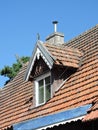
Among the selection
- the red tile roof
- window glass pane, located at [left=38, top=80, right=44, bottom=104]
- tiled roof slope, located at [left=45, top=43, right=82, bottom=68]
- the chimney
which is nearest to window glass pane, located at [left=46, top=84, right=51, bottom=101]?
window glass pane, located at [left=38, top=80, right=44, bottom=104]

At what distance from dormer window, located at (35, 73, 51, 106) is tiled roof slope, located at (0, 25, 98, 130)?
1.39 feet

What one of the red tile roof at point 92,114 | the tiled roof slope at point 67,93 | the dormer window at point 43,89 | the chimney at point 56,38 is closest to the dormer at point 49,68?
the dormer window at point 43,89

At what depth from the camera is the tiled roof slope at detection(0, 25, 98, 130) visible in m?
12.4

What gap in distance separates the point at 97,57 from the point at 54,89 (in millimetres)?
1860

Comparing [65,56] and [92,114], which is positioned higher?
[65,56]

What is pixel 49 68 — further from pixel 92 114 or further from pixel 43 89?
pixel 92 114

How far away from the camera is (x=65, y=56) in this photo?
1505 cm

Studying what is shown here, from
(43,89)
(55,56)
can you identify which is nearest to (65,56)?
A: (55,56)

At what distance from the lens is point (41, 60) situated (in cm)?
1514

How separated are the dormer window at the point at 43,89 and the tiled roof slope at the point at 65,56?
29.0 inches

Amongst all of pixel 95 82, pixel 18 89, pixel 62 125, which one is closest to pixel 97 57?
pixel 95 82

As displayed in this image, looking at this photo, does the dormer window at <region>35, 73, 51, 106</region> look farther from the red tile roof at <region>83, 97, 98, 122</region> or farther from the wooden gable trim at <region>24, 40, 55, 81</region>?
the red tile roof at <region>83, 97, 98, 122</region>

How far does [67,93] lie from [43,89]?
1.87 meters

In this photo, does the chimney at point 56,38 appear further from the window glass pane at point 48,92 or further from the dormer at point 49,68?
the window glass pane at point 48,92
